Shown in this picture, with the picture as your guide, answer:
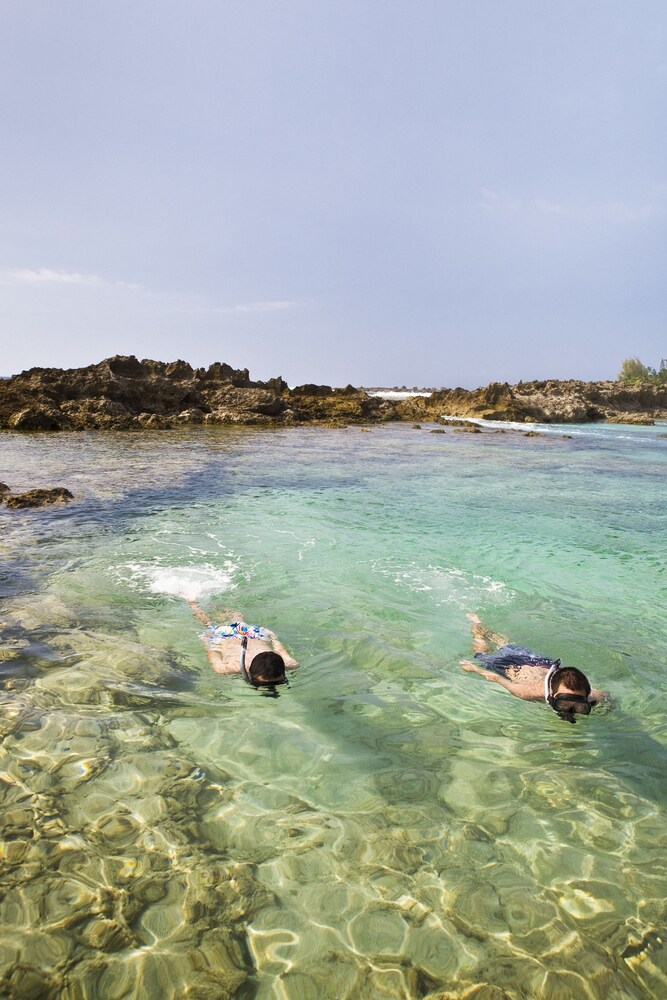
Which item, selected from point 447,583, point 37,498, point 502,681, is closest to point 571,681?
point 502,681

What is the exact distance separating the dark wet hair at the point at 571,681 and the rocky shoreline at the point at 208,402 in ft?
98.6

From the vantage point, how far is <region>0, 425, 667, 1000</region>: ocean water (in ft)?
7.35

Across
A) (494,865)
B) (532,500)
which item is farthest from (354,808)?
(532,500)

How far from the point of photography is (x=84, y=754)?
340 centimetres

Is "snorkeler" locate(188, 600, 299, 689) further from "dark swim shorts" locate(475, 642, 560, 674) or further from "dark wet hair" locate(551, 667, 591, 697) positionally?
"dark wet hair" locate(551, 667, 591, 697)

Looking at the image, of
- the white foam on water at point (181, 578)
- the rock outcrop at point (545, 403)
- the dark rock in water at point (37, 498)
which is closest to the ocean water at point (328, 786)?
the white foam on water at point (181, 578)

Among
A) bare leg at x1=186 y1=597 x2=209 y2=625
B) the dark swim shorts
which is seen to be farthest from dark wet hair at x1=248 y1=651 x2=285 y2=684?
the dark swim shorts

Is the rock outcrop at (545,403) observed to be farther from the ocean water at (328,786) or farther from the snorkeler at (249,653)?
the snorkeler at (249,653)

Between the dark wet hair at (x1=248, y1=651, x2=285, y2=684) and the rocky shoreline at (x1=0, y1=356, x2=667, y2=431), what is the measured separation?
28762 millimetres

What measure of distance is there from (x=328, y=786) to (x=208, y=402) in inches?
1478

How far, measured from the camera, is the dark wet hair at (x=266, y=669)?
4.50 metres

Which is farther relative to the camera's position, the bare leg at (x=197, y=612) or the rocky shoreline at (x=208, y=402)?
the rocky shoreline at (x=208, y=402)

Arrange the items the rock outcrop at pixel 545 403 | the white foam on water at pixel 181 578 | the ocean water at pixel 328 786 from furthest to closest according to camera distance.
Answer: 1. the rock outcrop at pixel 545 403
2. the white foam on water at pixel 181 578
3. the ocean water at pixel 328 786

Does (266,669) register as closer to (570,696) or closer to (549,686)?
(549,686)
